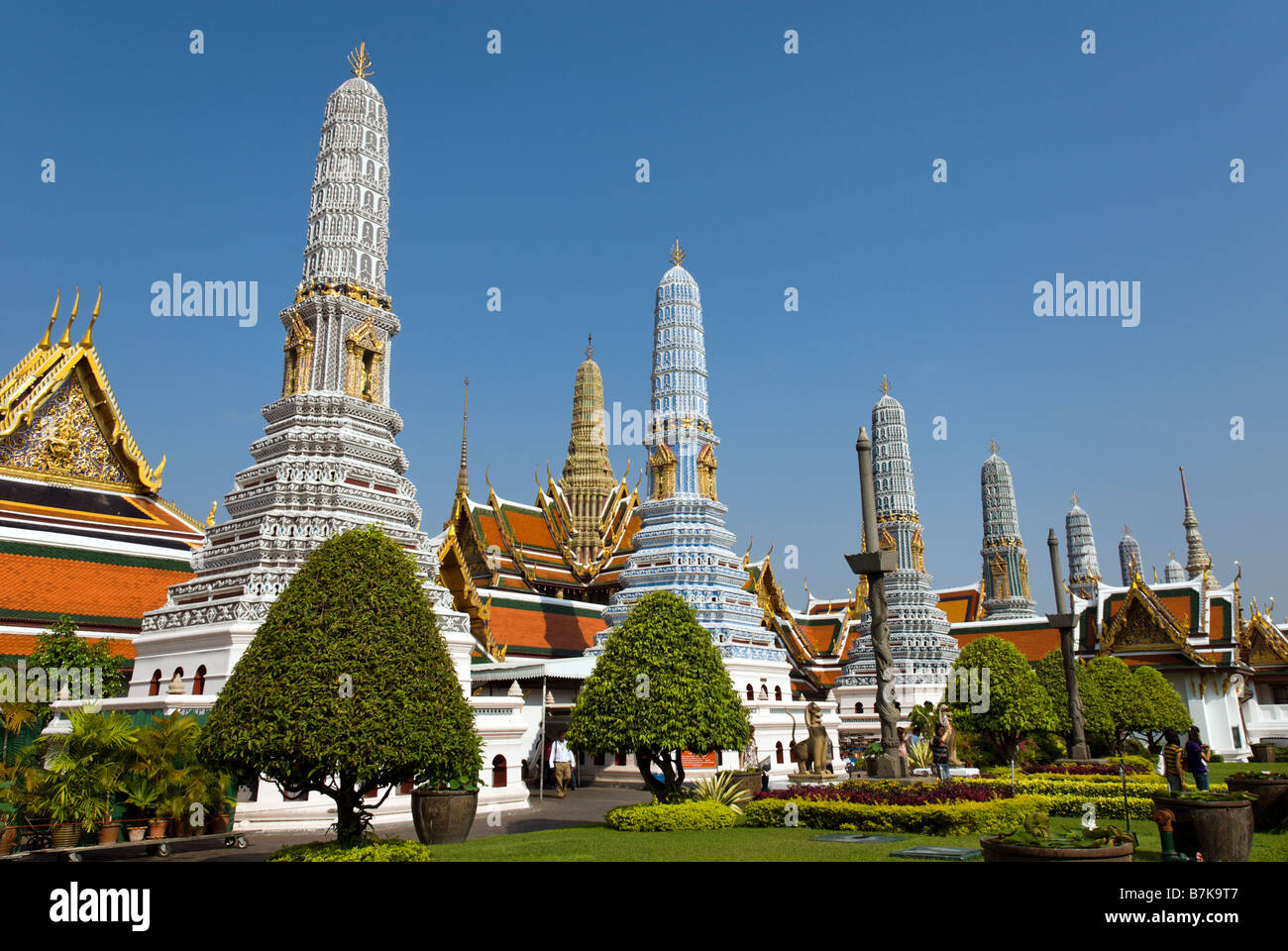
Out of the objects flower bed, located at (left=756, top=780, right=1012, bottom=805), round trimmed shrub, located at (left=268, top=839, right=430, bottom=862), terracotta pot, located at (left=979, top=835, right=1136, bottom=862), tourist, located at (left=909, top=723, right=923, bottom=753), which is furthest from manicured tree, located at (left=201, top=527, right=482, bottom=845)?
tourist, located at (left=909, top=723, right=923, bottom=753)

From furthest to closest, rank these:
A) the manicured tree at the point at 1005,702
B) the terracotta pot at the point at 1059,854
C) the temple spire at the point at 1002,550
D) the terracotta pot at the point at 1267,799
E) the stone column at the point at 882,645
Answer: the temple spire at the point at 1002,550 → the manicured tree at the point at 1005,702 → the stone column at the point at 882,645 → the terracotta pot at the point at 1267,799 → the terracotta pot at the point at 1059,854

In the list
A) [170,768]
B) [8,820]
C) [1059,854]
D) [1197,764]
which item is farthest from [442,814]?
[1197,764]

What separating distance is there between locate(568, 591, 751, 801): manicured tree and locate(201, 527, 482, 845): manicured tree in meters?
4.95

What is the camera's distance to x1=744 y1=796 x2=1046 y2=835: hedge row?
12609mm

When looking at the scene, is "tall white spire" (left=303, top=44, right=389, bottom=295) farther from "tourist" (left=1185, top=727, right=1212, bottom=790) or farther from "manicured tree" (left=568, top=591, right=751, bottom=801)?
"tourist" (left=1185, top=727, right=1212, bottom=790)

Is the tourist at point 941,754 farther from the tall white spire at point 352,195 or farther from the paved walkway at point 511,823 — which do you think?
the tall white spire at point 352,195

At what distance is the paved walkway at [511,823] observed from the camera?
13.5 m

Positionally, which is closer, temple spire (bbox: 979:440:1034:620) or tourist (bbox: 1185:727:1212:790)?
tourist (bbox: 1185:727:1212:790)

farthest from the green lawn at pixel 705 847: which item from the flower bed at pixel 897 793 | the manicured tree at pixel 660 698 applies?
the manicured tree at pixel 660 698

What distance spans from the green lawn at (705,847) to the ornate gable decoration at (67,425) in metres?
21.3

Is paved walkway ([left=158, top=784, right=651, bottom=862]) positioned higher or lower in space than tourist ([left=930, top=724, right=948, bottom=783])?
lower

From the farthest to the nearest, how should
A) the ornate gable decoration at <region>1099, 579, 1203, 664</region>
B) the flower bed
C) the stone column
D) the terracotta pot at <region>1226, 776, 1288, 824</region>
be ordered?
the ornate gable decoration at <region>1099, 579, 1203, 664</region> < the stone column < the flower bed < the terracotta pot at <region>1226, 776, 1288, 824</region>

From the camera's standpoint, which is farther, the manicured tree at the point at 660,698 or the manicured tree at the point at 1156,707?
the manicured tree at the point at 1156,707
